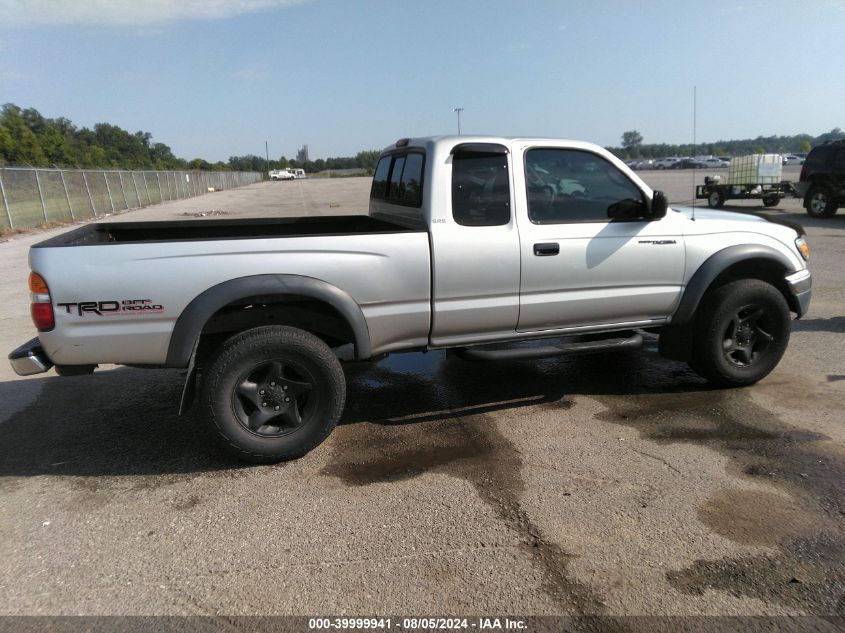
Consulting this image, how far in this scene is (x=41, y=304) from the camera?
11.8 feet

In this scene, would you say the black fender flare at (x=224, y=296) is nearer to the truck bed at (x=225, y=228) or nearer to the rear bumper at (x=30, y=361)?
the rear bumper at (x=30, y=361)

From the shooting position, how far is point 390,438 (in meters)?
4.41

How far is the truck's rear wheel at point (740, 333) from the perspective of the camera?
16.1 feet

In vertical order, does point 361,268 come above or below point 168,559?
above

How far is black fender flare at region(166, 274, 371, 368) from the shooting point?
12.2 feet

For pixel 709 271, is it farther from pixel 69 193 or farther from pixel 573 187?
pixel 69 193

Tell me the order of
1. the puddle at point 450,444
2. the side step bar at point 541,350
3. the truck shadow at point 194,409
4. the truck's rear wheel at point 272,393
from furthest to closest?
the side step bar at point 541,350 → the truck shadow at point 194,409 → the truck's rear wheel at point 272,393 → the puddle at point 450,444

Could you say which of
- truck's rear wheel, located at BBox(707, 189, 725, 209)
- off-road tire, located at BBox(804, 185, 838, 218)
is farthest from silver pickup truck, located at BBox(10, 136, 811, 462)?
truck's rear wheel, located at BBox(707, 189, 725, 209)

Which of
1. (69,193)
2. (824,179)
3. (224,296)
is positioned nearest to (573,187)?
(224,296)

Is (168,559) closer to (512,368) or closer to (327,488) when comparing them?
(327,488)

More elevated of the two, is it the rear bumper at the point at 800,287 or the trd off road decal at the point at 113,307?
the trd off road decal at the point at 113,307

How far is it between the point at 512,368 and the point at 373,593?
334cm

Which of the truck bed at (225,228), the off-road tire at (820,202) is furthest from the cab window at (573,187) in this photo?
the off-road tire at (820,202)

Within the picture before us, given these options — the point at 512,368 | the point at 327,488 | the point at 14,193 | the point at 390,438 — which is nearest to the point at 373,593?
the point at 327,488
